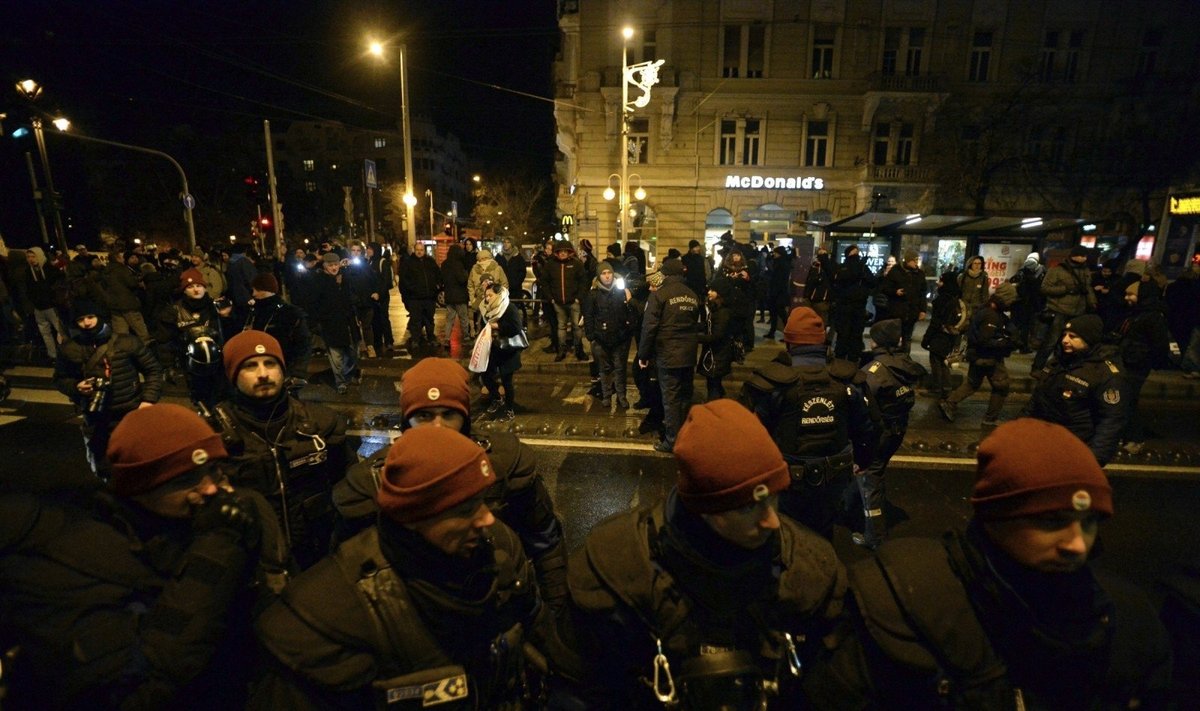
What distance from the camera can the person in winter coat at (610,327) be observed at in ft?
25.6

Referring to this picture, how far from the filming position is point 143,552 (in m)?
1.65

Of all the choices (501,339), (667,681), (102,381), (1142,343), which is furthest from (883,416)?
(102,381)

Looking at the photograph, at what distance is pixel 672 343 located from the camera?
627 centimetres

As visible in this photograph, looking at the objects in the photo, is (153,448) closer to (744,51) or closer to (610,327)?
(610,327)

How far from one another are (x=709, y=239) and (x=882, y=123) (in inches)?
354

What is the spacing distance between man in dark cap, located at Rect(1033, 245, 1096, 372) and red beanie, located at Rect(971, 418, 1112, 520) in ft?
31.0

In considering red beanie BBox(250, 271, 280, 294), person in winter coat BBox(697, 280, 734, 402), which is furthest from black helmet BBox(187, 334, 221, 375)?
person in winter coat BBox(697, 280, 734, 402)

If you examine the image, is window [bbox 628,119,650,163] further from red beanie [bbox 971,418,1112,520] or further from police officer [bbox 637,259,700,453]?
red beanie [bbox 971,418,1112,520]

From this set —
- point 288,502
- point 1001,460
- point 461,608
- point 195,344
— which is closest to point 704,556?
point 461,608

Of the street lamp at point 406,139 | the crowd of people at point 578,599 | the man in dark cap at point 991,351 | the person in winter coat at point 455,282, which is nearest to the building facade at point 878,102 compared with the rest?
the street lamp at point 406,139

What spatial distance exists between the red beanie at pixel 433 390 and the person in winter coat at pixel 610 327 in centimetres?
513

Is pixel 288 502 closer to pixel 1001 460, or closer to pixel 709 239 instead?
pixel 1001 460

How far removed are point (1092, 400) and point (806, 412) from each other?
2379mm

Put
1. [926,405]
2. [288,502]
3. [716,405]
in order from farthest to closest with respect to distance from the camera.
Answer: [926,405] → [288,502] → [716,405]
